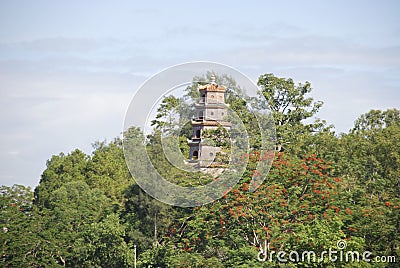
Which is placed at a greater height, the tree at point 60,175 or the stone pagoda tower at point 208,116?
the stone pagoda tower at point 208,116

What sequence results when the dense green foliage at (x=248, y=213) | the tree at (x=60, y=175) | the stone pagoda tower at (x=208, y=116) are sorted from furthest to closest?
1. the tree at (x=60, y=175)
2. the stone pagoda tower at (x=208, y=116)
3. the dense green foliage at (x=248, y=213)

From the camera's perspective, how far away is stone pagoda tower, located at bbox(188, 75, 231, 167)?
20.0m

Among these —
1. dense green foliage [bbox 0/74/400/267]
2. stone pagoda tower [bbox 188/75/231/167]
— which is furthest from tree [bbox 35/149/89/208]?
stone pagoda tower [bbox 188/75/231/167]

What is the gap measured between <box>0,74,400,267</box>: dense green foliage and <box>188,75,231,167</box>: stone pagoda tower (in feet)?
1.36

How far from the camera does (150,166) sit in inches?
677

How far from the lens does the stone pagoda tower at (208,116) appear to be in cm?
2005

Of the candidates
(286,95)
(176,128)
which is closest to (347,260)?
(176,128)

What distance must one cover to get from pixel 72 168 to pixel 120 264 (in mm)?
10273

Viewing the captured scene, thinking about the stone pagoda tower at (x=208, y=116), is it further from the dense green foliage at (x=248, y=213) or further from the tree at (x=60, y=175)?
the tree at (x=60, y=175)

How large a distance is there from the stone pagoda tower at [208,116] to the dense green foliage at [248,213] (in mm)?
414

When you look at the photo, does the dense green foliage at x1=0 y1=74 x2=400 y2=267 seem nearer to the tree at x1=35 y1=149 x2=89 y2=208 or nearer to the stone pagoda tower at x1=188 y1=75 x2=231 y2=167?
the stone pagoda tower at x1=188 y1=75 x2=231 y2=167

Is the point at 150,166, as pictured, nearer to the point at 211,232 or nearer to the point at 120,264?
the point at 211,232

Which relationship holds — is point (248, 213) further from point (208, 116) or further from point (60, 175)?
point (60, 175)

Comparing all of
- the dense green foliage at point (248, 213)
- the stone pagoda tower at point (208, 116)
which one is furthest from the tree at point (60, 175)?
the stone pagoda tower at point (208, 116)
